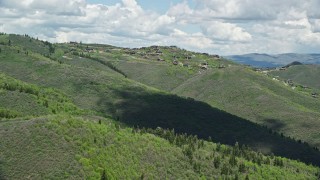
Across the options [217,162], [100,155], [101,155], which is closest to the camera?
[100,155]

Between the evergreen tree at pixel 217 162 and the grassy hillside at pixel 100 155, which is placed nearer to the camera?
the grassy hillside at pixel 100 155

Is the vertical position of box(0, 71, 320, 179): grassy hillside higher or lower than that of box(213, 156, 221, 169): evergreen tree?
higher

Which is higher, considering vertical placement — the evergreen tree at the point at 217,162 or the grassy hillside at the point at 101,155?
the grassy hillside at the point at 101,155

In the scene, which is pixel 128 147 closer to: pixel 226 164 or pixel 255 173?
pixel 226 164

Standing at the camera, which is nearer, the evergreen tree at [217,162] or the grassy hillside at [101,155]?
the grassy hillside at [101,155]

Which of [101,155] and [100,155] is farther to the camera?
[101,155]

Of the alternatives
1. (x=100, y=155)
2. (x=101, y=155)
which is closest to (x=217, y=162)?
(x=101, y=155)

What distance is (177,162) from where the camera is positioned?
113312 millimetres

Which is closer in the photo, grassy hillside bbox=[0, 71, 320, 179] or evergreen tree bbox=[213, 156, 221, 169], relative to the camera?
grassy hillside bbox=[0, 71, 320, 179]

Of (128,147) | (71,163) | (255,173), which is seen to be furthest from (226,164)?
(71,163)

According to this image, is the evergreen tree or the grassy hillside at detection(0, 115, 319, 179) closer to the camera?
the grassy hillside at detection(0, 115, 319, 179)

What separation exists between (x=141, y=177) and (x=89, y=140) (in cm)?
1376

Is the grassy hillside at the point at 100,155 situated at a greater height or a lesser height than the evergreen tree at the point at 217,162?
greater

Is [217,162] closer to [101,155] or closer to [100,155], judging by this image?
[101,155]
